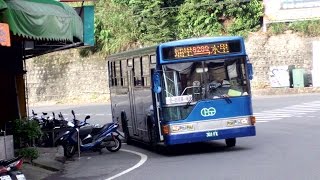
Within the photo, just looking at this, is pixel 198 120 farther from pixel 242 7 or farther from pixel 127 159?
pixel 242 7

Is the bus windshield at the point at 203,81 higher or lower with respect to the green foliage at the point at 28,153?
higher

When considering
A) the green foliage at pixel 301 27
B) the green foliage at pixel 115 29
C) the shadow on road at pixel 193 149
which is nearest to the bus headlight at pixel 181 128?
the shadow on road at pixel 193 149

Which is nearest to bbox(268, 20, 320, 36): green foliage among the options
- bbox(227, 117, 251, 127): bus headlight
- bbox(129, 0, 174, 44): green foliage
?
bbox(129, 0, 174, 44): green foliage

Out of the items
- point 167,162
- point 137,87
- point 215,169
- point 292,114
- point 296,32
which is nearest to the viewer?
point 215,169

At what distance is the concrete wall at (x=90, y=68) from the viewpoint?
43.4 m

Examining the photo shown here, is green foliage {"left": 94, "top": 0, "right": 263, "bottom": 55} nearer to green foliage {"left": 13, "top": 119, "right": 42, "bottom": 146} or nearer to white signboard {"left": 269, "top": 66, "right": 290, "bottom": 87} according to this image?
white signboard {"left": 269, "top": 66, "right": 290, "bottom": 87}

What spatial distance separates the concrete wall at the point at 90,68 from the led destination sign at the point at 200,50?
88.0ft

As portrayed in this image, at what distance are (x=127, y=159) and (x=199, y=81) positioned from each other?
2.95 meters

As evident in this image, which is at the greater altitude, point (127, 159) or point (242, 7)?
point (242, 7)

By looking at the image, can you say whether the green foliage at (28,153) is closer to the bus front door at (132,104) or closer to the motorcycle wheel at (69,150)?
the motorcycle wheel at (69,150)

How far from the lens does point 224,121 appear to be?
16.8m

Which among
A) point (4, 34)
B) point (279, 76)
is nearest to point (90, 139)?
point (4, 34)

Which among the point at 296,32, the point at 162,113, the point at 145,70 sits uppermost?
the point at 296,32

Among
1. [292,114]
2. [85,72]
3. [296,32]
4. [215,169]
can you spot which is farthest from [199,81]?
[85,72]
